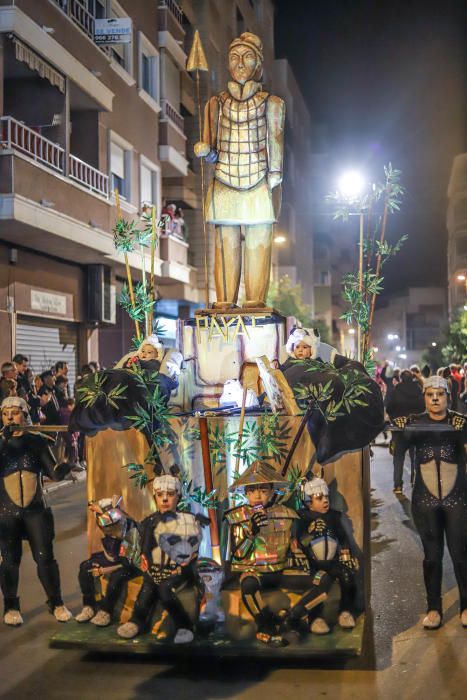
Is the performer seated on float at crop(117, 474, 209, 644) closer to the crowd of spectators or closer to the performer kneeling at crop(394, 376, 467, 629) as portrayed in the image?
the performer kneeling at crop(394, 376, 467, 629)

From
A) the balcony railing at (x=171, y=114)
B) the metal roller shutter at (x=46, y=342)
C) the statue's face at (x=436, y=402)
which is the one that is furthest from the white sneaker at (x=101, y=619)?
the balcony railing at (x=171, y=114)

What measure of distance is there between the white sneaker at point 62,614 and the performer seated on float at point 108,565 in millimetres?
444

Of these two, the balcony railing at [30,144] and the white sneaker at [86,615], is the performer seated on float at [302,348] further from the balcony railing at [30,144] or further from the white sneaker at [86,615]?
the balcony railing at [30,144]

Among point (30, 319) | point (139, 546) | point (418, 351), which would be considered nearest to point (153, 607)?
point (139, 546)

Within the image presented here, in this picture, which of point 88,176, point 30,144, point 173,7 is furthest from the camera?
point 173,7

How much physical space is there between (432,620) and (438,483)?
102cm

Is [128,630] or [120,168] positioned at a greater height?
[120,168]

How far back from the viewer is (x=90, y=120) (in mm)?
21172

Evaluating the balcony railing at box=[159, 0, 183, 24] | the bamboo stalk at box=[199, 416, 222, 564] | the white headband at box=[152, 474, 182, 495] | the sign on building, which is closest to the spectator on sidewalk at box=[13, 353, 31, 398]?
the bamboo stalk at box=[199, 416, 222, 564]

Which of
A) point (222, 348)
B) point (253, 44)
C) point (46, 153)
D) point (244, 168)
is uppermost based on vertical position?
point (46, 153)

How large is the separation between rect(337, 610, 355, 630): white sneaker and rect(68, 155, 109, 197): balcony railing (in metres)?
14.1

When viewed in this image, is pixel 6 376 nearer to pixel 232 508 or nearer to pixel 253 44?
pixel 253 44

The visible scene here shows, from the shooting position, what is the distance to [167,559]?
609cm

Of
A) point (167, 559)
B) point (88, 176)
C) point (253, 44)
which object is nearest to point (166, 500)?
point (167, 559)
